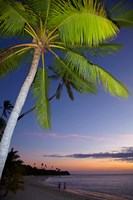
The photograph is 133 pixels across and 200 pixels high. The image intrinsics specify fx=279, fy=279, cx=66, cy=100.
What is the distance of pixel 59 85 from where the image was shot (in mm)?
14695

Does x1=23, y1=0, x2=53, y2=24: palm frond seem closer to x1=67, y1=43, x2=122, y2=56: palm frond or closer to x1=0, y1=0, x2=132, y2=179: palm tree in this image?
x1=0, y1=0, x2=132, y2=179: palm tree

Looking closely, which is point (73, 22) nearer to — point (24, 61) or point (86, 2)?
point (86, 2)

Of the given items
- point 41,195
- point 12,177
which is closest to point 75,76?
point 12,177

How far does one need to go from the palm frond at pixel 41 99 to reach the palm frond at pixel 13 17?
2.23m

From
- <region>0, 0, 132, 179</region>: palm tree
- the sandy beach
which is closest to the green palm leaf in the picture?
<region>0, 0, 132, 179</region>: palm tree

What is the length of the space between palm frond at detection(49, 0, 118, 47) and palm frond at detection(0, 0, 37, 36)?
1045 mm

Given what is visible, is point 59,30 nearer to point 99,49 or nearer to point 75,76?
point 99,49

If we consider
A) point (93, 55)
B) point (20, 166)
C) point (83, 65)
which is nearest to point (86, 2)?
point (83, 65)

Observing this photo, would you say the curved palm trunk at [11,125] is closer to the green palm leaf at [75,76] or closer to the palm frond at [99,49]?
the palm frond at [99,49]

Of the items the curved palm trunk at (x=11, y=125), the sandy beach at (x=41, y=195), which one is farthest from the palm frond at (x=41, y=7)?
the sandy beach at (x=41, y=195)

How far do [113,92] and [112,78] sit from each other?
0.39 metres

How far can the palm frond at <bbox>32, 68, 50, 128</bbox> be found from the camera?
32.2 ft

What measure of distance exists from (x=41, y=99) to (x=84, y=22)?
413 centimetres

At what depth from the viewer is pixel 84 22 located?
249 inches
